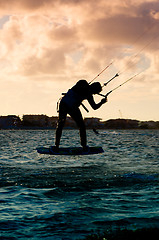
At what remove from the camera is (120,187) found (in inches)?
758

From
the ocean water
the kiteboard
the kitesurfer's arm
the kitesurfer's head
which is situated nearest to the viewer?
the ocean water

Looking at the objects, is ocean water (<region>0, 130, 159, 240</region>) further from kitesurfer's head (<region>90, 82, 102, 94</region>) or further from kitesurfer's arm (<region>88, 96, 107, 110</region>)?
kitesurfer's head (<region>90, 82, 102, 94</region>)

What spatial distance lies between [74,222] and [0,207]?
11.7ft

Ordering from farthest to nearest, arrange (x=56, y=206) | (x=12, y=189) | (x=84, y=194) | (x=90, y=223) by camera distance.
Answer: (x=12, y=189), (x=84, y=194), (x=56, y=206), (x=90, y=223)

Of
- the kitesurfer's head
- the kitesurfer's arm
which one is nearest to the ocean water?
the kitesurfer's arm

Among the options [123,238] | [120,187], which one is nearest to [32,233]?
[123,238]

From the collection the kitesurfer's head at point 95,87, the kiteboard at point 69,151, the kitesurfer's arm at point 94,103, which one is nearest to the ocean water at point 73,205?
the kiteboard at point 69,151

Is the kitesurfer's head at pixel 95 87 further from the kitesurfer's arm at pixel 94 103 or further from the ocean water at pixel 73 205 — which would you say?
the ocean water at pixel 73 205

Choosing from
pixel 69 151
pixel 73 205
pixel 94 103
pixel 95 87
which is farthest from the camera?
pixel 69 151

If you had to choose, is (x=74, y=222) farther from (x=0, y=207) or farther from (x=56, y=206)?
(x=0, y=207)

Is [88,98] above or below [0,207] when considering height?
above

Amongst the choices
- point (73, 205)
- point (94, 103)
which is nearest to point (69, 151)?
point (73, 205)

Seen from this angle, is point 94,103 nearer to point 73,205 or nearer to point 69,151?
point 69,151

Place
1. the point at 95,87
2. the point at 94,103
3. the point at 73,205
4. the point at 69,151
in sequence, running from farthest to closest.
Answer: the point at 69,151 < the point at 73,205 < the point at 94,103 < the point at 95,87
